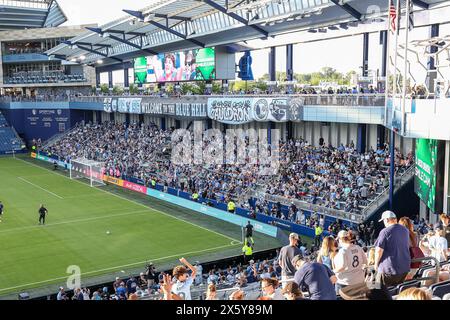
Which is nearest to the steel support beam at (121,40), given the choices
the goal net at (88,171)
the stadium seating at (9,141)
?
the goal net at (88,171)

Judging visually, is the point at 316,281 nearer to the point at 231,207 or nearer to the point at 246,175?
the point at 231,207

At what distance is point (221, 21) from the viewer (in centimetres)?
4512

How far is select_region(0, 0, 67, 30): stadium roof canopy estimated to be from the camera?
87.1 m

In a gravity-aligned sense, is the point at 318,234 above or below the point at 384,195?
below

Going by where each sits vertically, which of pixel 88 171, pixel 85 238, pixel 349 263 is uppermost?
pixel 349 263

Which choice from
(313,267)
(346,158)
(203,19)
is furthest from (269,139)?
(313,267)

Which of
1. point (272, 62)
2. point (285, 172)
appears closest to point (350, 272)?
point (285, 172)

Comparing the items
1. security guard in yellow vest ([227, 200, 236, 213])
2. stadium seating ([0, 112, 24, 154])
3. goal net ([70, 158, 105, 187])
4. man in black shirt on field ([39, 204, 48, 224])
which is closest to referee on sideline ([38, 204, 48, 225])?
man in black shirt on field ([39, 204, 48, 224])

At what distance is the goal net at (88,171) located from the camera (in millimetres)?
47906

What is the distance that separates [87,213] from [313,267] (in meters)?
30.8

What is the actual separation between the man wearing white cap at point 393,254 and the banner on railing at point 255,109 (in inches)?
1166

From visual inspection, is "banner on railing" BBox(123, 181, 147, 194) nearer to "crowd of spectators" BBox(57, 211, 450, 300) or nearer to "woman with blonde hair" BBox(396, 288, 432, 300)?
"crowd of spectators" BBox(57, 211, 450, 300)

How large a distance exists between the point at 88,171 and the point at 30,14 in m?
53.3

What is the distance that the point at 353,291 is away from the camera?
21.8ft
